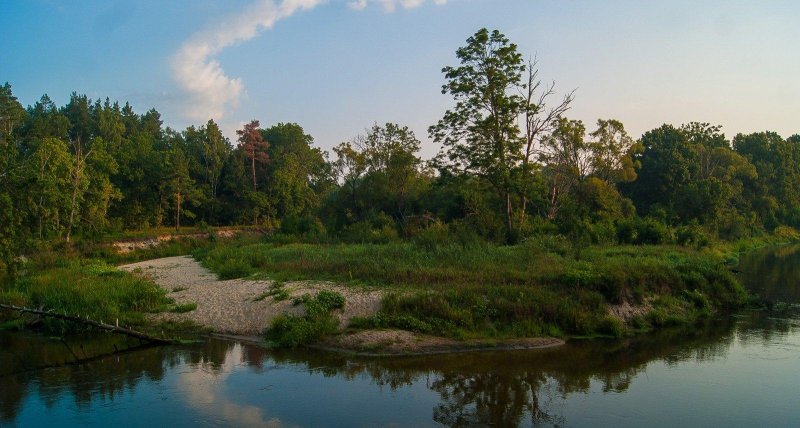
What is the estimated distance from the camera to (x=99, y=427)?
39.1 ft

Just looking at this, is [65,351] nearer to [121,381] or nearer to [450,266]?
[121,381]

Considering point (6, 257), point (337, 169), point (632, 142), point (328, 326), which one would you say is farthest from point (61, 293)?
point (632, 142)

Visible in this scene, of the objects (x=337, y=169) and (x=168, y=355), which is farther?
(x=337, y=169)

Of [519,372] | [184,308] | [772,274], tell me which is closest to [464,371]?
[519,372]

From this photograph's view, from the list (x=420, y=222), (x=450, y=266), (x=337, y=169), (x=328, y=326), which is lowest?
(x=328, y=326)

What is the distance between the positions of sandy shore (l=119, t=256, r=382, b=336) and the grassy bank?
2.93ft

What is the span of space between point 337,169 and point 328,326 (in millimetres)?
38074

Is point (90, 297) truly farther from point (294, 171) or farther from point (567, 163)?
point (294, 171)

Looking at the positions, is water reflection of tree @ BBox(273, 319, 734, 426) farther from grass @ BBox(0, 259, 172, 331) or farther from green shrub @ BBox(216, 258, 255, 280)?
green shrub @ BBox(216, 258, 255, 280)

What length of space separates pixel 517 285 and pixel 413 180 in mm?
31274

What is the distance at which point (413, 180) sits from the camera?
169 feet

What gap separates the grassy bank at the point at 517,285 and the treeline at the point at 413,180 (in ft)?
15.1

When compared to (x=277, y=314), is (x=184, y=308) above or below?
above

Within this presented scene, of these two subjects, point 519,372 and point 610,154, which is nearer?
point 519,372
